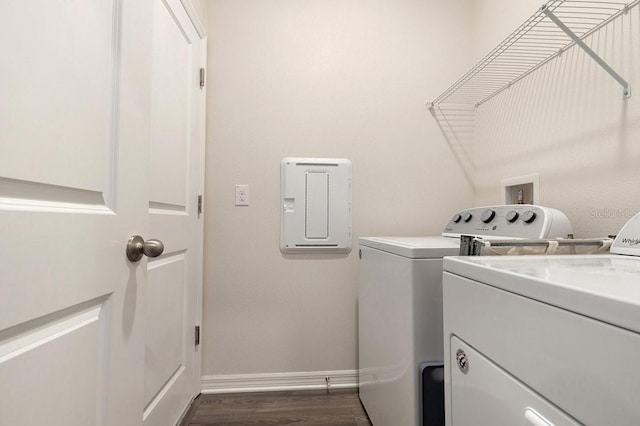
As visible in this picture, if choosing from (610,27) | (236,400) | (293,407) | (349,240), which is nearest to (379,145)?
(349,240)

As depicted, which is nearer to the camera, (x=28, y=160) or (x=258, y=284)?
(x=28, y=160)

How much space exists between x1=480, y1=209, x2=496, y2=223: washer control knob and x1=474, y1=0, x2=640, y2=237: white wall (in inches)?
8.5

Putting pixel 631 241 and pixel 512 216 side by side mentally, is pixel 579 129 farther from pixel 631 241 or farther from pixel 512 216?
pixel 631 241

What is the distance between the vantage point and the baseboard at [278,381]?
1688mm

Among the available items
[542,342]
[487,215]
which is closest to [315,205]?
[487,215]

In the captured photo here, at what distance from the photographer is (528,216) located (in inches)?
46.9

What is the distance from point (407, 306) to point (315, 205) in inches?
34.7

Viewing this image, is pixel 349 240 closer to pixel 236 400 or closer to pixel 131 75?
pixel 236 400

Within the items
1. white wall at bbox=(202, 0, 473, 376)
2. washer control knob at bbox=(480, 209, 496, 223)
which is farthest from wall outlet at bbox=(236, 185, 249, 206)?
washer control knob at bbox=(480, 209, 496, 223)

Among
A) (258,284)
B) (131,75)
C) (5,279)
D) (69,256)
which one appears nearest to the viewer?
(5,279)

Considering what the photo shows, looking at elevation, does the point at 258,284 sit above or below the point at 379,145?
below

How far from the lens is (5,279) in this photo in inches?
17.9

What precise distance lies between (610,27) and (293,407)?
199 cm

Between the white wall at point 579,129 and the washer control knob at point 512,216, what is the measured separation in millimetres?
191
